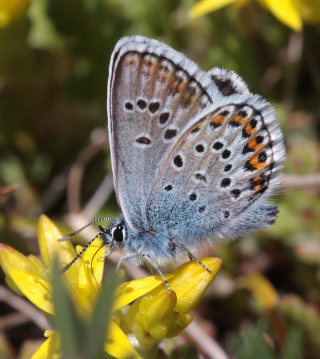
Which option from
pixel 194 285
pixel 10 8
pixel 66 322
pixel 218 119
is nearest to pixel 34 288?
pixel 194 285

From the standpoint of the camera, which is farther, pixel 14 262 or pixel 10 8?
pixel 10 8

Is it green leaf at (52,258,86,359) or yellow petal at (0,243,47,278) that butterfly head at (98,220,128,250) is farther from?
green leaf at (52,258,86,359)

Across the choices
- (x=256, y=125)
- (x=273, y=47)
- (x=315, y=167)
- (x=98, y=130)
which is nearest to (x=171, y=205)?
(x=256, y=125)

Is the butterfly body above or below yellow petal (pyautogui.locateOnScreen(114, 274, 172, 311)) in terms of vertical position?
above

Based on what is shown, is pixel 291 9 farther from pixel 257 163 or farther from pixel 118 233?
pixel 118 233

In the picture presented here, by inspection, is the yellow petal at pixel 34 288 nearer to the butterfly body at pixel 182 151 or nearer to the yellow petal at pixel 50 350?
the yellow petal at pixel 50 350

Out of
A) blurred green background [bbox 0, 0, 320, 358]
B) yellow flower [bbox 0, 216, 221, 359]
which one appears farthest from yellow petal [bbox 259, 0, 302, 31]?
yellow flower [bbox 0, 216, 221, 359]
